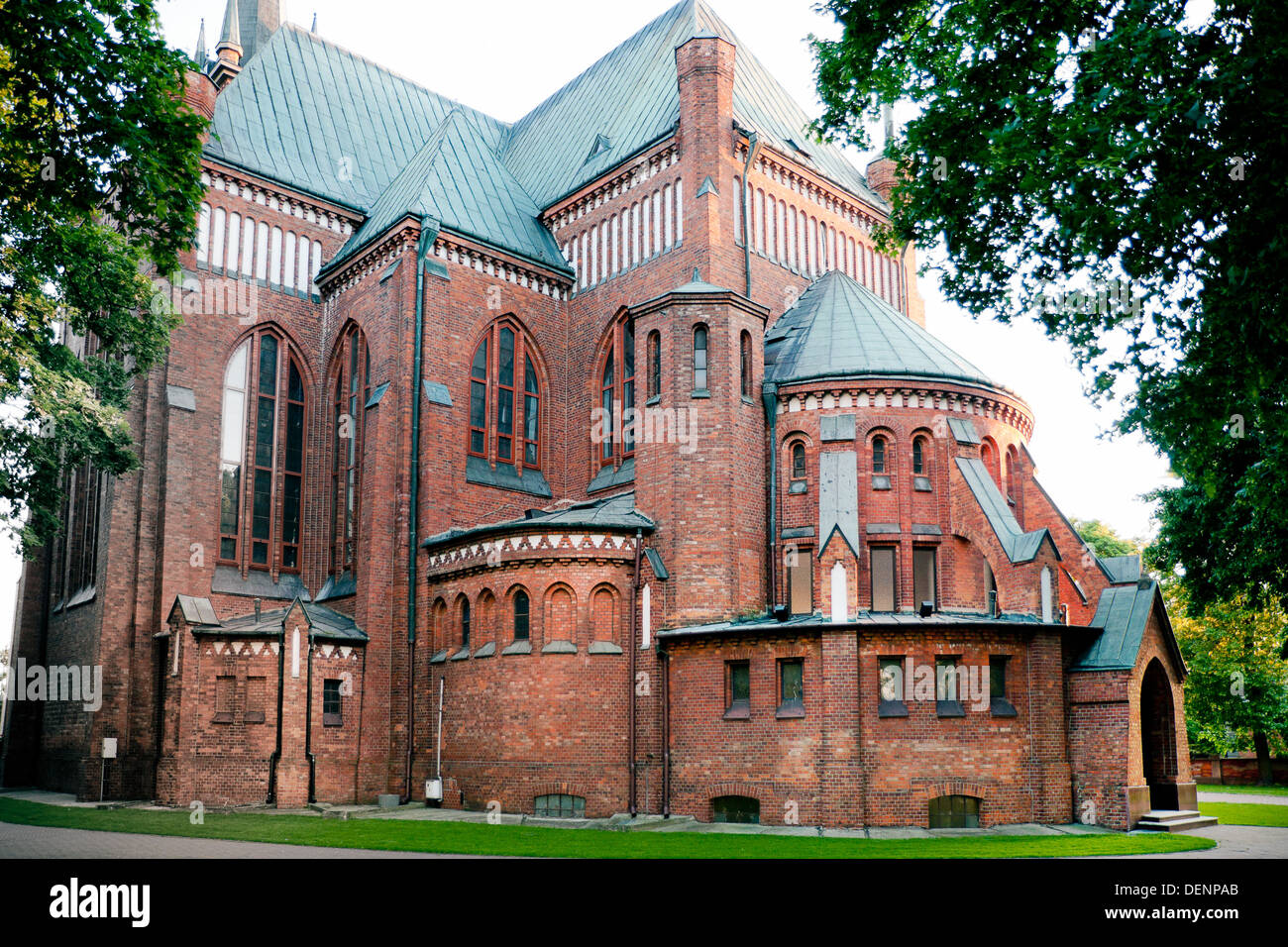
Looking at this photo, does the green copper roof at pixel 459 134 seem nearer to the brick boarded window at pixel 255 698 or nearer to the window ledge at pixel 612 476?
the window ledge at pixel 612 476

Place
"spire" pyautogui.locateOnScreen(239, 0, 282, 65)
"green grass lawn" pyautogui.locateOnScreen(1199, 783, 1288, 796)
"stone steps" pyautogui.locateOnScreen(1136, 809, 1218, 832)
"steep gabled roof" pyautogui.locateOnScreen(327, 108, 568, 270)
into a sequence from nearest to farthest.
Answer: "stone steps" pyautogui.locateOnScreen(1136, 809, 1218, 832) → "steep gabled roof" pyautogui.locateOnScreen(327, 108, 568, 270) → "green grass lawn" pyautogui.locateOnScreen(1199, 783, 1288, 796) → "spire" pyautogui.locateOnScreen(239, 0, 282, 65)

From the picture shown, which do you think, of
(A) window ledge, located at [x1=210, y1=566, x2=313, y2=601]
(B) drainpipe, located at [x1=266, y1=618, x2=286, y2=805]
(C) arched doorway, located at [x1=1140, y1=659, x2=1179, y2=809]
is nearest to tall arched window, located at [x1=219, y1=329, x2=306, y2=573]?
(A) window ledge, located at [x1=210, y1=566, x2=313, y2=601]

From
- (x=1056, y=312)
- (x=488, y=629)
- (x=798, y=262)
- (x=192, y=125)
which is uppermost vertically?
(x=798, y=262)

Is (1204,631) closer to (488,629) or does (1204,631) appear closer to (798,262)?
(798,262)

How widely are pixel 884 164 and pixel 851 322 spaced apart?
9133mm

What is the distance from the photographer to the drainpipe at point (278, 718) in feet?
80.3

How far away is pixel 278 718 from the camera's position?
24.9 metres

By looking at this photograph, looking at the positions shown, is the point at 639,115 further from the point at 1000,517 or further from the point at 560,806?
the point at 560,806

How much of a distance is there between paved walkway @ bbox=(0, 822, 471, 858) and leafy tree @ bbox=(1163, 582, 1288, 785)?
2893cm

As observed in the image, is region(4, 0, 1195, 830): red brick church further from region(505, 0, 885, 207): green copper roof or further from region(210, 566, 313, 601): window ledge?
region(505, 0, 885, 207): green copper roof

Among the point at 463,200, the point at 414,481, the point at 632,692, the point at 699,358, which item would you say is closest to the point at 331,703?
the point at 414,481

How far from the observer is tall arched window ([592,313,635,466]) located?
96.4 feet

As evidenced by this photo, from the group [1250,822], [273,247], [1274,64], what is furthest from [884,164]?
[1274,64]

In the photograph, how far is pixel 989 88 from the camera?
1580cm
